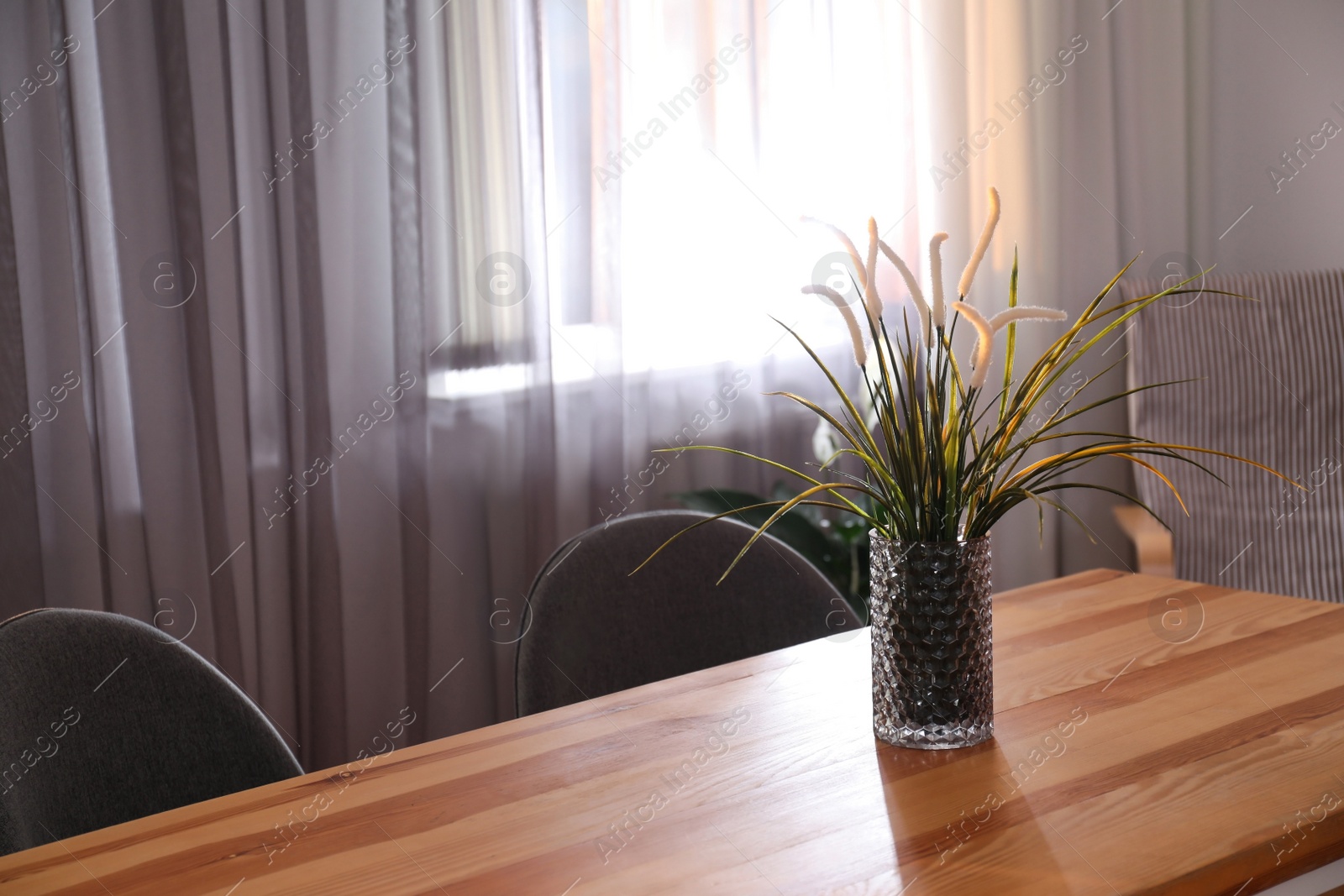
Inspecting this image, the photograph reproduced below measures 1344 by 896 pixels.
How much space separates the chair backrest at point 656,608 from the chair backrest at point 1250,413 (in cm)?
145

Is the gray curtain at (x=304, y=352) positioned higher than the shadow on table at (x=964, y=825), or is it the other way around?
the gray curtain at (x=304, y=352)

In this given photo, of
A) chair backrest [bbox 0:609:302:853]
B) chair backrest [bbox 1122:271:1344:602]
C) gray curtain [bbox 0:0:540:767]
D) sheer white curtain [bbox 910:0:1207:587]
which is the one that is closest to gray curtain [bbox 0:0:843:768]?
gray curtain [bbox 0:0:540:767]

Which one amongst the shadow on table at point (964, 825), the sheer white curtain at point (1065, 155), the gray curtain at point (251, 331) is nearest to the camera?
the shadow on table at point (964, 825)

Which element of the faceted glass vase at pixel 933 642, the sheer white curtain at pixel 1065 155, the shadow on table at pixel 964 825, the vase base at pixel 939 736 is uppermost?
the sheer white curtain at pixel 1065 155

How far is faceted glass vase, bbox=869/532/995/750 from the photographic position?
895 mm

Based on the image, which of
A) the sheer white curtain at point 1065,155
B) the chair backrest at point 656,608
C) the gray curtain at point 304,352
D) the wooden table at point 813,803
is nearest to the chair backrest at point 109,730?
the wooden table at point 813,803

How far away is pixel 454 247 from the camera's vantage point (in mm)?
2059

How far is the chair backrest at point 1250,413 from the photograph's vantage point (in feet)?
8.25

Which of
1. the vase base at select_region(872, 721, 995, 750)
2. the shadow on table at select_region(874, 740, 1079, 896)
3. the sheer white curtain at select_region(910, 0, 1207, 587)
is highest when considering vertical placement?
the sheer white curtain at select_region(910, 0, 1207, 587)

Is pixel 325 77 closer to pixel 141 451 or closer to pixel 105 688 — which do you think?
pixel 141 451

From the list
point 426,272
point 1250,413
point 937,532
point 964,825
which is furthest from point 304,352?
point 1250,413

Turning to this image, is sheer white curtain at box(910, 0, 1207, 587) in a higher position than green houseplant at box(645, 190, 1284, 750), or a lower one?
higher

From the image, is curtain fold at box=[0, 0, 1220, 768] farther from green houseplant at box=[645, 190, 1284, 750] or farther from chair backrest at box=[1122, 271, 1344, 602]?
green houseplant at box=[645, 190, 1284, 750]

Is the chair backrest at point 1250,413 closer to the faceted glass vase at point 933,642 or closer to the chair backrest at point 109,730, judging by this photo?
the faceted glass vase at point 933,642
